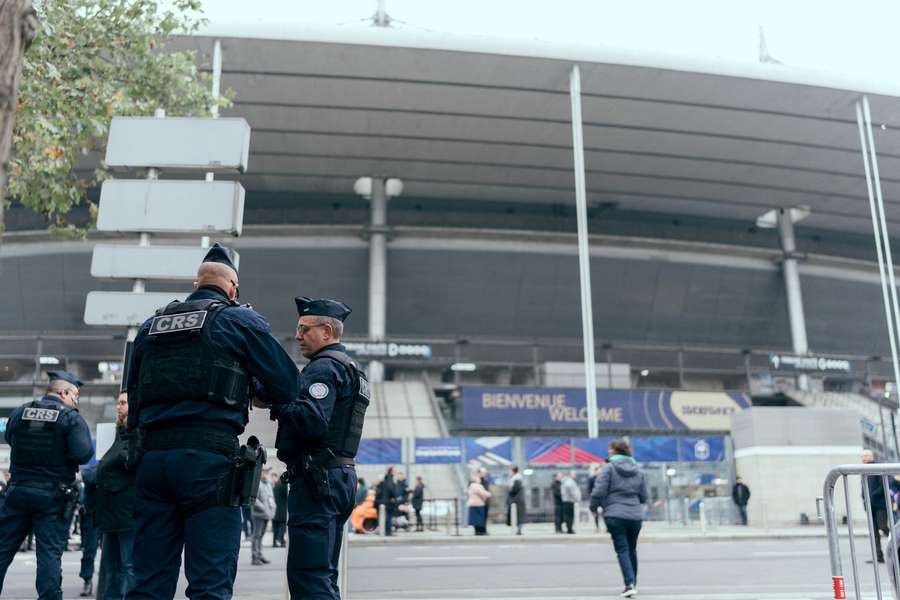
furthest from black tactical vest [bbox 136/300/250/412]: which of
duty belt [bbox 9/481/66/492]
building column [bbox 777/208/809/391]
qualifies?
building column [bbox 777/208/809/391]

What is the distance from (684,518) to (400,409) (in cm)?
1351

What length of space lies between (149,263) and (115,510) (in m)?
2.07

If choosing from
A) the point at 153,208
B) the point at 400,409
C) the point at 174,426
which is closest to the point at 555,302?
the point at 400,409

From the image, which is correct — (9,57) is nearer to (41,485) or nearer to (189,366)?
(189,366)

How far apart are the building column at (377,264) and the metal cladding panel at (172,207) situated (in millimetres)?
30166

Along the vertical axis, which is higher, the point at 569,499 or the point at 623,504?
the point at 569,499

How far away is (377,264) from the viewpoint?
1484 inches

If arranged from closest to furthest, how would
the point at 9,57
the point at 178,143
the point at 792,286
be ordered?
the point at 9,57
the point at 178,143
the point at 792,286

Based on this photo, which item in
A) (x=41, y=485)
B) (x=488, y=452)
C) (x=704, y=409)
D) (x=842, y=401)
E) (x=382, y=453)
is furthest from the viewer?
(x=842, y=401)

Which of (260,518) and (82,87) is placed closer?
(82,87)

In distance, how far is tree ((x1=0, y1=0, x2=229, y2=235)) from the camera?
1120cm

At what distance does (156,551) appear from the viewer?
3779 millimetres

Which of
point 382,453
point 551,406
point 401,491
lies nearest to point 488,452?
point 382,453

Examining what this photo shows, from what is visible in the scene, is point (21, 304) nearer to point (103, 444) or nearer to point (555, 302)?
point (555, 302)
